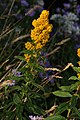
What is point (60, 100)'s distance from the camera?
4.70m

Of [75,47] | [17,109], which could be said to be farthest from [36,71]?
[75,47]

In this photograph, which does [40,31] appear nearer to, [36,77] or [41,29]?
[41,29]

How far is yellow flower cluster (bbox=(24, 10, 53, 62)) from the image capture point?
271 centimetres

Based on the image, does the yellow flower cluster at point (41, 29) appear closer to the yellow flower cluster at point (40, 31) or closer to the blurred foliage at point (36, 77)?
the yellow flower cluster at point (40, 31)

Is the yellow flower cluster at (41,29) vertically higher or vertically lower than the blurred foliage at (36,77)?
higher

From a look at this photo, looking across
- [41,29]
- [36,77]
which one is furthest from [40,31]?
[36,77]

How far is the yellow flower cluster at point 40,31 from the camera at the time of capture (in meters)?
2.71

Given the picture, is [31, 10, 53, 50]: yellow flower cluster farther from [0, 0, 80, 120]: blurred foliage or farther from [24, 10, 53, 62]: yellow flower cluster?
[0, 0, 80, 120]: blurred foliage

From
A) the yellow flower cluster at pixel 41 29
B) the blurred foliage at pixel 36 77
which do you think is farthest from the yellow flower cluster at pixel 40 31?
the blurred foliage at pixel 36 77

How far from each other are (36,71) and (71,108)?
0.40 metres

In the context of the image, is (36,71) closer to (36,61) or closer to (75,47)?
A: (36,61)

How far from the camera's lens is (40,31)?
9.02 feet

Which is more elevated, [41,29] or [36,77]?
[41,29]

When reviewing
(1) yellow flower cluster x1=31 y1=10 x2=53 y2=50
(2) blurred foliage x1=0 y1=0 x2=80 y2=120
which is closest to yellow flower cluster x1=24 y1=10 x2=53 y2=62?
(1) yellow flower cluster x1=31 y1=10 x2=53 y2=50
